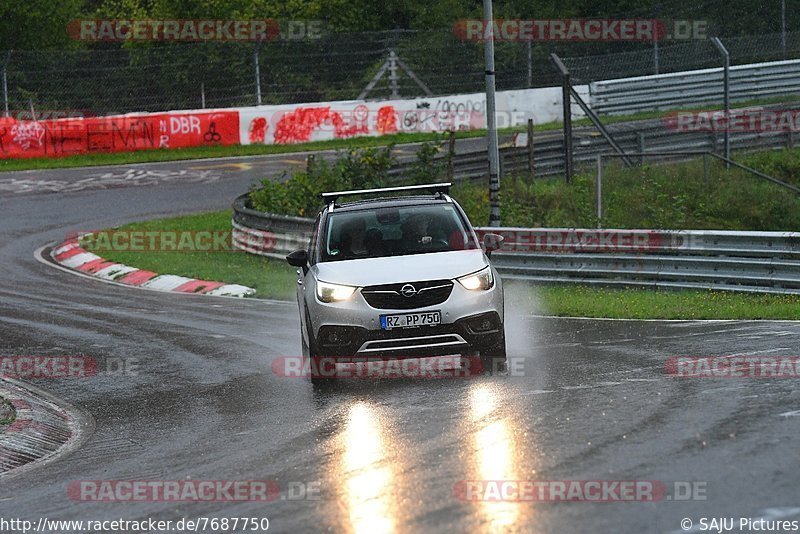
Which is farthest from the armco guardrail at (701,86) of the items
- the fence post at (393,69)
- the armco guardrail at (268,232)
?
the armco guardrail at (268,232)

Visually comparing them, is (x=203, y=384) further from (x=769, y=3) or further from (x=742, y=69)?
(x=769, y=3)

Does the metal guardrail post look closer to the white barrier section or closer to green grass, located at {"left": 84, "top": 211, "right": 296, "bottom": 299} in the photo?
green grass, located at {"left": 84, "top": 211, "right": 296, "bottom": 299}

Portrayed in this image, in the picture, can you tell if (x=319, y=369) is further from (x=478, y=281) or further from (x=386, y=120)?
(x=386, y=120)

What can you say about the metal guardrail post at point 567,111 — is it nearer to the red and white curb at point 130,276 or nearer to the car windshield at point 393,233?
the red and white curb at point 130,276

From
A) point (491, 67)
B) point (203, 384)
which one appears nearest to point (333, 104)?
point (491, 67)

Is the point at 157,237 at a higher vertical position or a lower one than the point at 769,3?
lower

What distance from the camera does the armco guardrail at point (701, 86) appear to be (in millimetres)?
38062

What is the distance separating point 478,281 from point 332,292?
4.33ft

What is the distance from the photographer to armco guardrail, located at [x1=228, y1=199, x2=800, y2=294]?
17.4 meters

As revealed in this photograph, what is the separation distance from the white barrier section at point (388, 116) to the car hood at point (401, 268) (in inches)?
1119

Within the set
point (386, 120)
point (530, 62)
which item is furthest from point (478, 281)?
point (530, 62)

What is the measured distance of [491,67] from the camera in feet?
71.7

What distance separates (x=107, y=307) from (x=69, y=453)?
397 inches

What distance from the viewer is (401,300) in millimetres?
11602
